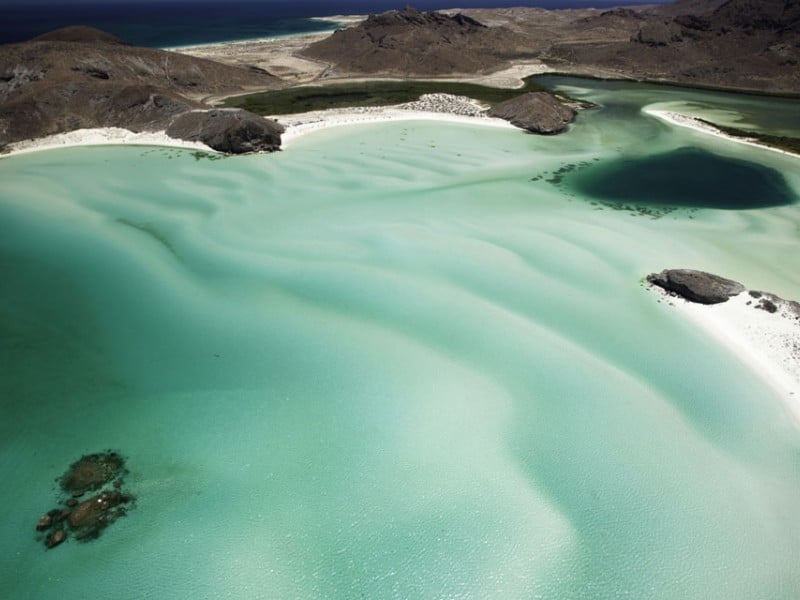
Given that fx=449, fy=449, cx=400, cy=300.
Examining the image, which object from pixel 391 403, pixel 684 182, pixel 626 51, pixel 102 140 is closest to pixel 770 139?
pixel 684 182

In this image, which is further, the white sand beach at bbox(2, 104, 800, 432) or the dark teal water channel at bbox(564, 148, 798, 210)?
the dark teal water channel at bbox(564, 148, 798, 210)

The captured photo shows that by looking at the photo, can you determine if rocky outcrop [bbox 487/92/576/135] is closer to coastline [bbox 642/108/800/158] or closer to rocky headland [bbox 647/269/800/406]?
coastline [bbox 642/108/800/158]

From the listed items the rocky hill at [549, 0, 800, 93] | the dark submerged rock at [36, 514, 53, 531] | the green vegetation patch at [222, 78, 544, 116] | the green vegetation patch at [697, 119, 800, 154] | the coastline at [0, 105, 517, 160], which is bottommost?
the dark submerged rock at [36, 514, 53, 531]

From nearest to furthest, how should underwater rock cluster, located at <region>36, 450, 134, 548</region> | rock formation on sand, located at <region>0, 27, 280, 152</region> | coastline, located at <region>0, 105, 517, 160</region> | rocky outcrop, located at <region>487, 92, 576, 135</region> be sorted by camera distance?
underwater rock cluster, located at <region>36, 450, 134, 548</region>
coastline, located at <region>0, 105, 517, 160</region>
rock formation on sand, located at <region>0, 27, 280, 152</region>
rocky outcrop, located at <region>487, 92, 576, 135</region>

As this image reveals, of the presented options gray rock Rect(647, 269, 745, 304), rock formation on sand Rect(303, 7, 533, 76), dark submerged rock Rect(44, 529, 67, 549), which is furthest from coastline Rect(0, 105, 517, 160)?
dark submerged rock Rect(44, 529, 67, 549)

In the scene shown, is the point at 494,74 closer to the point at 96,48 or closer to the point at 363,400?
the point at 96,48

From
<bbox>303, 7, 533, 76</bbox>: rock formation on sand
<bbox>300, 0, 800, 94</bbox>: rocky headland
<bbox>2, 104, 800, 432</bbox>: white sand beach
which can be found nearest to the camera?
<bbox>2, 104, 800, 432</bbox>: white sand beach

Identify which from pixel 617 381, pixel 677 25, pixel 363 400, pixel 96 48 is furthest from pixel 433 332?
pixel 677 25
